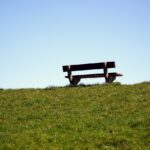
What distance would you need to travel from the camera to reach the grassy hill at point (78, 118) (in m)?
14.8

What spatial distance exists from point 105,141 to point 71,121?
2.98 meters

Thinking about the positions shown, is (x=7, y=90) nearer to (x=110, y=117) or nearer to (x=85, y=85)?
(x=85, y=85)

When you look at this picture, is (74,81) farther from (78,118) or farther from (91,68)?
(78,118)

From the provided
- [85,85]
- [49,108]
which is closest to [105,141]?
[49,108]

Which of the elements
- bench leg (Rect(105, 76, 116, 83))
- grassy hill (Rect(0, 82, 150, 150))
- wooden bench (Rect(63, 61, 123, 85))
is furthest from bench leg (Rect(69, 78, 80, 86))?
grassy hill (Rect(0, 82, 150, 150))

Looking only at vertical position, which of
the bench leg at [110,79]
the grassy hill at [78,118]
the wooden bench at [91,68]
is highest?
the wooden bench at [91,68]

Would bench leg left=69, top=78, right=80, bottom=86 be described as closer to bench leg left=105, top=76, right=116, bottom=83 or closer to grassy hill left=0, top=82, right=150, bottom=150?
bench leg left=105, top=76, right=116, bottom=83

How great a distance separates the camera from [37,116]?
746 inches

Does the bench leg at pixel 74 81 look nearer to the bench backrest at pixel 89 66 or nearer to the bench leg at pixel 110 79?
the bench backrest at pixel 89 66

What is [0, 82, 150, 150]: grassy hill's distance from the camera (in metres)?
14.8

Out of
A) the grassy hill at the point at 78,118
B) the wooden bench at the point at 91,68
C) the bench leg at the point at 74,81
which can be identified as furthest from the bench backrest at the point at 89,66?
the grassy hill at the point at 78,118

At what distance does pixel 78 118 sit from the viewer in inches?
707

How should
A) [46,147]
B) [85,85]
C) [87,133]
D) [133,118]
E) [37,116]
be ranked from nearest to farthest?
[46,147]
[87,133]
[133,118]
[37,116]
[85,85]

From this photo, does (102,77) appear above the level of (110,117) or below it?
above
